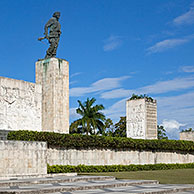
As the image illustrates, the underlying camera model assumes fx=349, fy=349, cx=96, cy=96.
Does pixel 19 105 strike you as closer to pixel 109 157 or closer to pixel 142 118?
pixel 109 157

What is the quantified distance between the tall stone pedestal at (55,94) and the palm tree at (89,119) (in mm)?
16086

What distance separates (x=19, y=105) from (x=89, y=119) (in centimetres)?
1759

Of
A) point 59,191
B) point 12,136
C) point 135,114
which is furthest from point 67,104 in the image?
point 59,191

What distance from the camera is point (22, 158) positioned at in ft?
37.5

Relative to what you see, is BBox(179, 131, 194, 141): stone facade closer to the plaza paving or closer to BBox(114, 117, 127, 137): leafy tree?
BBox(114, 117, 127, 137): leafy tree

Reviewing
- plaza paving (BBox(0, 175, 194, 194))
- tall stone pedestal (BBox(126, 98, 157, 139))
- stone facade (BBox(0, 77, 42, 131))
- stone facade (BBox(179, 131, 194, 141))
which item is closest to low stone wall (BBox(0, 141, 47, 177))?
plaza paving (BBox(0, 175, 194, 194))

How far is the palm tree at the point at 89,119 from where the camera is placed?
32688mm

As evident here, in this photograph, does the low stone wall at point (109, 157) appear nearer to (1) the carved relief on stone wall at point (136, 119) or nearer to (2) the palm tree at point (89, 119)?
(1) the carved relief on stone wall at point (136, 119)

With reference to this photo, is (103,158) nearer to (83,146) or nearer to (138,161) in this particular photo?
(83,146)

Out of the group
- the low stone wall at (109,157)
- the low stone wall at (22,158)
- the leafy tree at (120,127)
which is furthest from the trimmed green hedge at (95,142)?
the leafy tree at (120,127)

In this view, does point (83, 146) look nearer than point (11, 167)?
No

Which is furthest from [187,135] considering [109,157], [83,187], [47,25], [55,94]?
[83,187]

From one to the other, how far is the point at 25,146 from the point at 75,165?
448 cm

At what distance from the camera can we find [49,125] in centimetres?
1612
